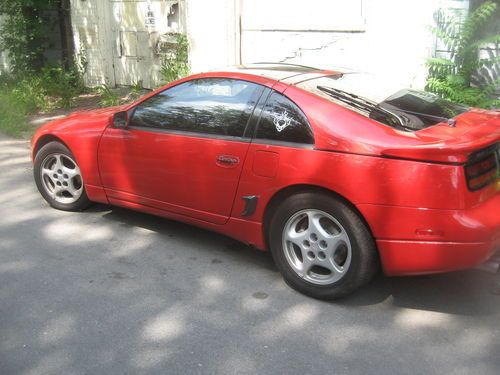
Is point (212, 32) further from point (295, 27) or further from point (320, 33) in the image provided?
point (320, 33)

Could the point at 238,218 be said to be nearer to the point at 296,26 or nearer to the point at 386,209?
the point at 386,209

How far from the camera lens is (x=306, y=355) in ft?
10.7

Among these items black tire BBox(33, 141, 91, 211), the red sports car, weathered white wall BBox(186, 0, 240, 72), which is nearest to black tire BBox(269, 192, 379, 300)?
the red sports car

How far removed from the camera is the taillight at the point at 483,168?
11.2 feet

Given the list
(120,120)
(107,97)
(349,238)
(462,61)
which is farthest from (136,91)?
(349,238)

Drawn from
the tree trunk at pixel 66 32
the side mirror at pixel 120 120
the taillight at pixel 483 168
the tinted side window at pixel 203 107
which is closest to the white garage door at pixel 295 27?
the tinted side window at pixel 203 107

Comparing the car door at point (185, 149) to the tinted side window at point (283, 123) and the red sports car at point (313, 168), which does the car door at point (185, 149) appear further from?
the tinted side window at point (283, 123)

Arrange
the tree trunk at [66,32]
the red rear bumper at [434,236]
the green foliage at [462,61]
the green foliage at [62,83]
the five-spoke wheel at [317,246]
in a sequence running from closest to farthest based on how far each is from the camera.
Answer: the red rear bumper at [434,236] → the five-spoke wheel at [317,246] → the green foliage at [462,61] → the green foliage at [62,83] → the tree trunk at [66,32]

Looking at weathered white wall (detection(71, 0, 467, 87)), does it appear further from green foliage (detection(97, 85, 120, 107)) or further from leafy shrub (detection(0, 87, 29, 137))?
leafy shrub (detection(0, 87, 29, 137))

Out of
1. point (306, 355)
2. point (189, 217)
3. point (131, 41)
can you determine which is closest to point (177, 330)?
point (306, 355)

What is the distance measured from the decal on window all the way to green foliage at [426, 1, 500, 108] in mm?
3434

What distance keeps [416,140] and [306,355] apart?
4.62 ft

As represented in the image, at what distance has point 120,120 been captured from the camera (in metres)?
4.90

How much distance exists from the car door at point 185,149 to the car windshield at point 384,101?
1.77 ft
